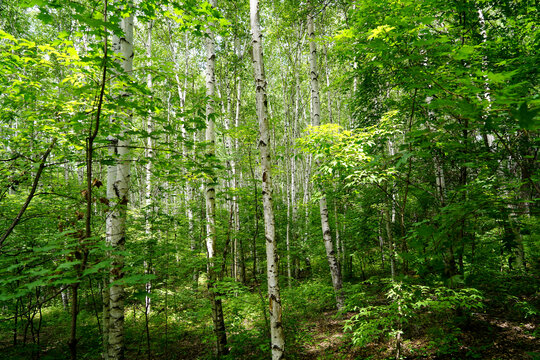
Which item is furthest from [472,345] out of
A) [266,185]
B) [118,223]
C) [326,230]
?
[118,223]

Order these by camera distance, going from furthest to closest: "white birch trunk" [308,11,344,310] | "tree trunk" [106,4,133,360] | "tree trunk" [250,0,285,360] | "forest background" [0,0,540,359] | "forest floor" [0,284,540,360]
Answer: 1. "white birch trunk" [308,11,344,310]
2. "forest floor" [0,284,540,360]
3. "tree trunk" [106,4,133,360]
4. "tree trunk" [250,0,285,360]
5. "forest background" [0,0,540,359]

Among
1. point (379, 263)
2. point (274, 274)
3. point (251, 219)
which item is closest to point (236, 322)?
point (274, 274)

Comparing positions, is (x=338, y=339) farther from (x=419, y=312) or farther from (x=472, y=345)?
(x=472, y=345)

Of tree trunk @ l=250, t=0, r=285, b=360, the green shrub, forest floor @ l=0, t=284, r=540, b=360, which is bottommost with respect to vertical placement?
forest floor @ l=0, t=284, r=540, b=360

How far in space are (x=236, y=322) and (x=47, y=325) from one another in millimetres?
10085

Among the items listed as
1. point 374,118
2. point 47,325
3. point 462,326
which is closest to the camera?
point 462,326

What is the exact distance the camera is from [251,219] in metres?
11.9

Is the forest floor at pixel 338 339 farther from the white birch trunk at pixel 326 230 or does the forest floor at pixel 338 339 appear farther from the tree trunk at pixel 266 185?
the tree trunk at pixel 266 185

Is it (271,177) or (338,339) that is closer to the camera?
(271,177)

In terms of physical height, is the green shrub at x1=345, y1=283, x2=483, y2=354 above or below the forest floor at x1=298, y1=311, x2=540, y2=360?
above

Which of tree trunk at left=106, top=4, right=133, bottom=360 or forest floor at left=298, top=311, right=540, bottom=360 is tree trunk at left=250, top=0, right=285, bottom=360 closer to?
forest floor at left=298, top=311, right=540, bottom=360

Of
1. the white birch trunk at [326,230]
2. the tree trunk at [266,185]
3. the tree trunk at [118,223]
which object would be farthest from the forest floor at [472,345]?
the tree trunk at [118,223]

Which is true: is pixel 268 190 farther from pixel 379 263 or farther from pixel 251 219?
pixel 379 263

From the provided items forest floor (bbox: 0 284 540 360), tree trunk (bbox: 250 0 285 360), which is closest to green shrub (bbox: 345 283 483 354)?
forest floor (bbox: 0 284 540 360)
